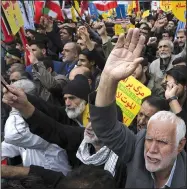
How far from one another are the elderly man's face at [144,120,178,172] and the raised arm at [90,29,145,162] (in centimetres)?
14

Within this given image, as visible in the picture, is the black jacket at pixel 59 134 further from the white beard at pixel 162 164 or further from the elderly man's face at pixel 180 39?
the elderly man's face at pixel 180 39

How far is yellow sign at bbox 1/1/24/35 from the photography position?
4.19m

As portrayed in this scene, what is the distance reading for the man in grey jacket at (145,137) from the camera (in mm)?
1790

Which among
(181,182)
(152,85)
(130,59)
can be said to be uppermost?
(130,59)

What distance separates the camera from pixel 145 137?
6.28 ft

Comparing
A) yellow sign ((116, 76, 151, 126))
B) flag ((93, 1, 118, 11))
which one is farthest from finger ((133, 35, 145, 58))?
flag ((93, 1, 118, 11))

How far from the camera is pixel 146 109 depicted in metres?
2.93

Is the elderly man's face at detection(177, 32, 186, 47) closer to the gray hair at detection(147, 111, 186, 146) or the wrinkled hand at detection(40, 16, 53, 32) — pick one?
the wrinkled hand at detection(40, 16, 53, 32)

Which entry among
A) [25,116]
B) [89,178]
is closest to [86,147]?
[25,116]

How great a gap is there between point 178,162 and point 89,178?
0.52m

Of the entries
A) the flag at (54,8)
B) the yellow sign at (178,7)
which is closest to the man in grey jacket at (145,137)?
the yellow sign at (178,7)

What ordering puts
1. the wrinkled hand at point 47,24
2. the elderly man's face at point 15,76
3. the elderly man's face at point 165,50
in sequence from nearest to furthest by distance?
the elderly man's face at point 15,76 → the elderly man's face at point 165,50 → the wrinkled hand at point 47,24

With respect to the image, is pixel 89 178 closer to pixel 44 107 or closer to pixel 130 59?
pixel 130 59

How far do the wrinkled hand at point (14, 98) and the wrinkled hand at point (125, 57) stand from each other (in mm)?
605
